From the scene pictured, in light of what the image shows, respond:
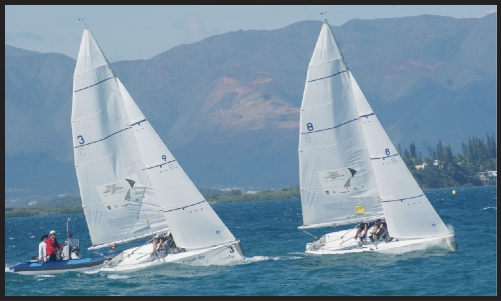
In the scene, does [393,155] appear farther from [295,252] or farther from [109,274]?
[109,274]

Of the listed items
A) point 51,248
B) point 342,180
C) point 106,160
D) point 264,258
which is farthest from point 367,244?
point 51,248

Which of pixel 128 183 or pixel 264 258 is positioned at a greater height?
pixel 128 183

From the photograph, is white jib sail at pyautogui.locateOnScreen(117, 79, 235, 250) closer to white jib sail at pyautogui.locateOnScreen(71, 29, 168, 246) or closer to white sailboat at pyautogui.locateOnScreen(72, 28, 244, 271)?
white sailboat at pyautogui.locateOnScreen(72, 28, 244, 271)

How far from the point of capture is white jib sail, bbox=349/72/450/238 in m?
40.7

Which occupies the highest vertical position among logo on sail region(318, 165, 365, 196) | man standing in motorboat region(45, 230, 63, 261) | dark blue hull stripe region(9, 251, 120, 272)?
logo on sail region(318, 165, 365, 196)

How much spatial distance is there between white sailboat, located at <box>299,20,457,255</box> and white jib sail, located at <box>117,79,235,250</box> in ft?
17.1

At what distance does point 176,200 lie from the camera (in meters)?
40.8

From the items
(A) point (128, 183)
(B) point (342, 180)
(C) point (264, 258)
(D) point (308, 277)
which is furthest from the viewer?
(C) point (264, 258)

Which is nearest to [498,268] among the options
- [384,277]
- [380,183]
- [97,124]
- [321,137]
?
[384,277]

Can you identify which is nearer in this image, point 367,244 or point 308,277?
point 308,277

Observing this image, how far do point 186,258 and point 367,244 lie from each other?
28.4 feet

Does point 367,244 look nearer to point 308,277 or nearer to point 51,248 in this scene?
point 308,277

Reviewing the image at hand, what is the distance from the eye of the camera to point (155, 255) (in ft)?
135

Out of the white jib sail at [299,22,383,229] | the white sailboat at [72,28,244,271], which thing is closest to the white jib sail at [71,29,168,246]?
the white sailboat at [72,28,244,271]
